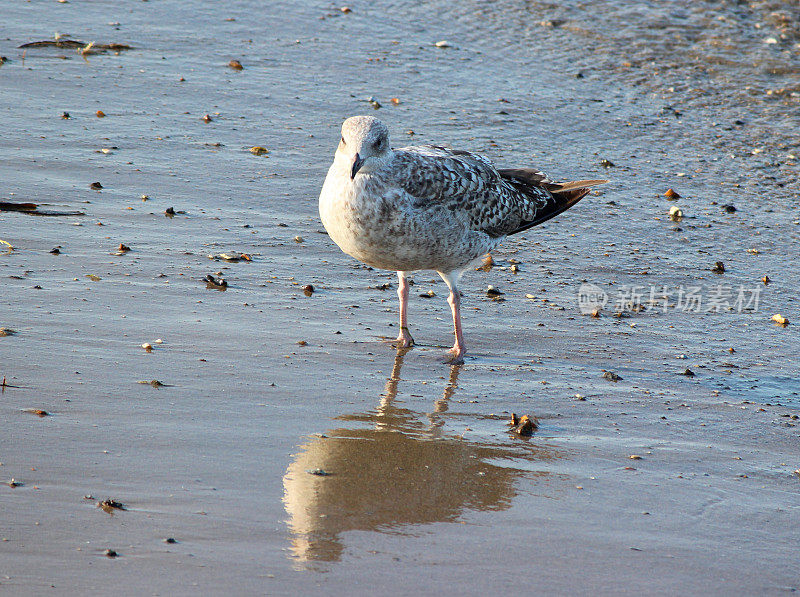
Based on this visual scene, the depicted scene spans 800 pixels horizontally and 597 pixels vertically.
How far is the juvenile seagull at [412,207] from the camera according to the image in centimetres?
573

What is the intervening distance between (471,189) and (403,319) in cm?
99

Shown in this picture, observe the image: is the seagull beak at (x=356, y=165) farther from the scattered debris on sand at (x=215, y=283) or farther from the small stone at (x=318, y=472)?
the small stone at (x=318, y=472)

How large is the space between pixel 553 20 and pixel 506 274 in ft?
21.8

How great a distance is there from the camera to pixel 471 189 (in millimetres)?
6516

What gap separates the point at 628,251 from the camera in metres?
7.67

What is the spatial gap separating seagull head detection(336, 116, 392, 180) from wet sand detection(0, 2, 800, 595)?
3.56ft

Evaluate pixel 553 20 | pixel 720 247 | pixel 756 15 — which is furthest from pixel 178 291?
pixel 756 15

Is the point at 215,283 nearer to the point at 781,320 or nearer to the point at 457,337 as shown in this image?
the point at 457,337

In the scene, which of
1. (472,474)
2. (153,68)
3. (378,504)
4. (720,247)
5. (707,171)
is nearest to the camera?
(378,504)

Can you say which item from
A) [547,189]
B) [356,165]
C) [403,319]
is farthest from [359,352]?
[547,189]

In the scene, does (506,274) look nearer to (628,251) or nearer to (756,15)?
(628,251)

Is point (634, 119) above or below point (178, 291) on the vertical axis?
above

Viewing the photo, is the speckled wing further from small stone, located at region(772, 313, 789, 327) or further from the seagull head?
small stone, located at region(772, 313, 789, 327)

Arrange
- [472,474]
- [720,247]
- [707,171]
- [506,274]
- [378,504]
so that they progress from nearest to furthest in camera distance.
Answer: [378,504] < [472,474] < [506,274] < [720,247] < [707,171]
